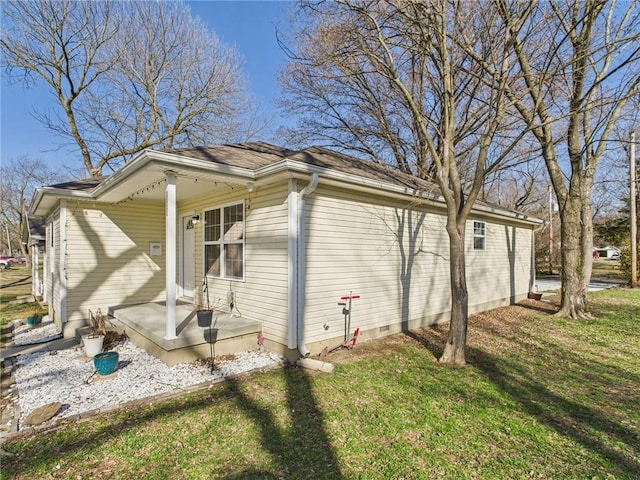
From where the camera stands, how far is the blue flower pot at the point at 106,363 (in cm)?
439

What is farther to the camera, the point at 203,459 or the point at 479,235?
the point at 479,235

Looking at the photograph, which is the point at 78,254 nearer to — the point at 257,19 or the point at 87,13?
the point at 257,19

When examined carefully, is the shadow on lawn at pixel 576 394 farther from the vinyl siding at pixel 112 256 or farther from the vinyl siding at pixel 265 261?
the vinyl siding at pixel 112 256

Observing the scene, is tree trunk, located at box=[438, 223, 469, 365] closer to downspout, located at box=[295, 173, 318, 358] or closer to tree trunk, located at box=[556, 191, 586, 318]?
downspout, located at box=[295, 173, 318, 358]

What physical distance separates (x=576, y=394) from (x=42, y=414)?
19.1 feet

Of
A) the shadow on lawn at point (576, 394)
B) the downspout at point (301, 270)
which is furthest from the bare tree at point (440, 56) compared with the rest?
the downspout at point (301, 270)

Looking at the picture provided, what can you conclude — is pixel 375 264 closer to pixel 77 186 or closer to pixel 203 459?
pixel 203 459

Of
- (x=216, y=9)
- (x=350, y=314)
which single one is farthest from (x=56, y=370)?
(x=216, y=9)

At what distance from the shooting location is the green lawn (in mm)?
2660

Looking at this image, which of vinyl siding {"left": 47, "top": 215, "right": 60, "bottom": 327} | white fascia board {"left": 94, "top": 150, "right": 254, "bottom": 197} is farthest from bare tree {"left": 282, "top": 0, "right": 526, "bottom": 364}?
vinyl siding {"left": 47, "top": 215, "right": 60, "bottom": 327}

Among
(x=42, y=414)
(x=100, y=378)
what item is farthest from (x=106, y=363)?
(x=42, y=414)

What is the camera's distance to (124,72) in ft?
Result: 48.5

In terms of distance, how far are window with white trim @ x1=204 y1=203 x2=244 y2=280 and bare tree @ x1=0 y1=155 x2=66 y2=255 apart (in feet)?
112

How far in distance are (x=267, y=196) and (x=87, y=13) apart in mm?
13270
